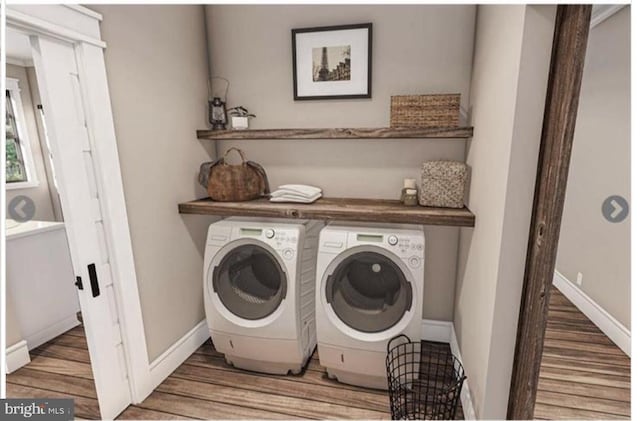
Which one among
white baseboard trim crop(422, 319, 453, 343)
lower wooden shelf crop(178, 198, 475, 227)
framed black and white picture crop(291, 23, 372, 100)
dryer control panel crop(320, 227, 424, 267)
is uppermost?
framed black and white picture crop(291, 23, 372, 100)

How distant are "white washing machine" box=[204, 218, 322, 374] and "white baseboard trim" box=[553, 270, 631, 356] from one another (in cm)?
129

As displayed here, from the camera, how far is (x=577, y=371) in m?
1.51

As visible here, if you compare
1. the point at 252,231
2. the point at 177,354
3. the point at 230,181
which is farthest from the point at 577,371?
the point at 177,354

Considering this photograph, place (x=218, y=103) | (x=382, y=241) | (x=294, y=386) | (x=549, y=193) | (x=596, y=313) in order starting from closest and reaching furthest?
(x=549, y=193) < (x=596, y=313) < (x=382, y=241) < (x=294, y=386) < (x=218, y=103)

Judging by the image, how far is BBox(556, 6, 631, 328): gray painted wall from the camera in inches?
46.1

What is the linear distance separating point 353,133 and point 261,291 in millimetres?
1132

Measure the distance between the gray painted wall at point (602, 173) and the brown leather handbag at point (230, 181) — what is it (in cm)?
171

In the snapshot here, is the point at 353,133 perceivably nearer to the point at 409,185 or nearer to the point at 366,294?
the point at 409,185

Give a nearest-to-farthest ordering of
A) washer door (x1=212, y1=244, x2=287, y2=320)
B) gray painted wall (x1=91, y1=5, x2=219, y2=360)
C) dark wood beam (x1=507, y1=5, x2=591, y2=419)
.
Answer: dark wood beam (x1=507, y1=5, x2=591, y2=419), gray painted wall (x1=91, y1=5, x2=219, y2=360), washer door (x1=212, y1=244, x2=287, y2=320)

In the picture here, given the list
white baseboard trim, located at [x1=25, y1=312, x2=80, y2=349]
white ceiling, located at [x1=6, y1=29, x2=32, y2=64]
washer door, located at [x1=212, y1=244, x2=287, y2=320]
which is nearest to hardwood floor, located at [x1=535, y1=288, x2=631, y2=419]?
washer door, located at [x1=212, y1=244, x2=287, y2=320]

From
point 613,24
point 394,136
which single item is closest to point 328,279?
point 394,136

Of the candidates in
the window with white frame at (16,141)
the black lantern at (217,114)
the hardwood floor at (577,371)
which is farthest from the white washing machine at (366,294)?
the window with white frame at (16,141)

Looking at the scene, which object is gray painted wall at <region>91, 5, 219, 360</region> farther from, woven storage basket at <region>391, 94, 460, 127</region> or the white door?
woven storage basket at <region>391, 94, 460, 127</region>
